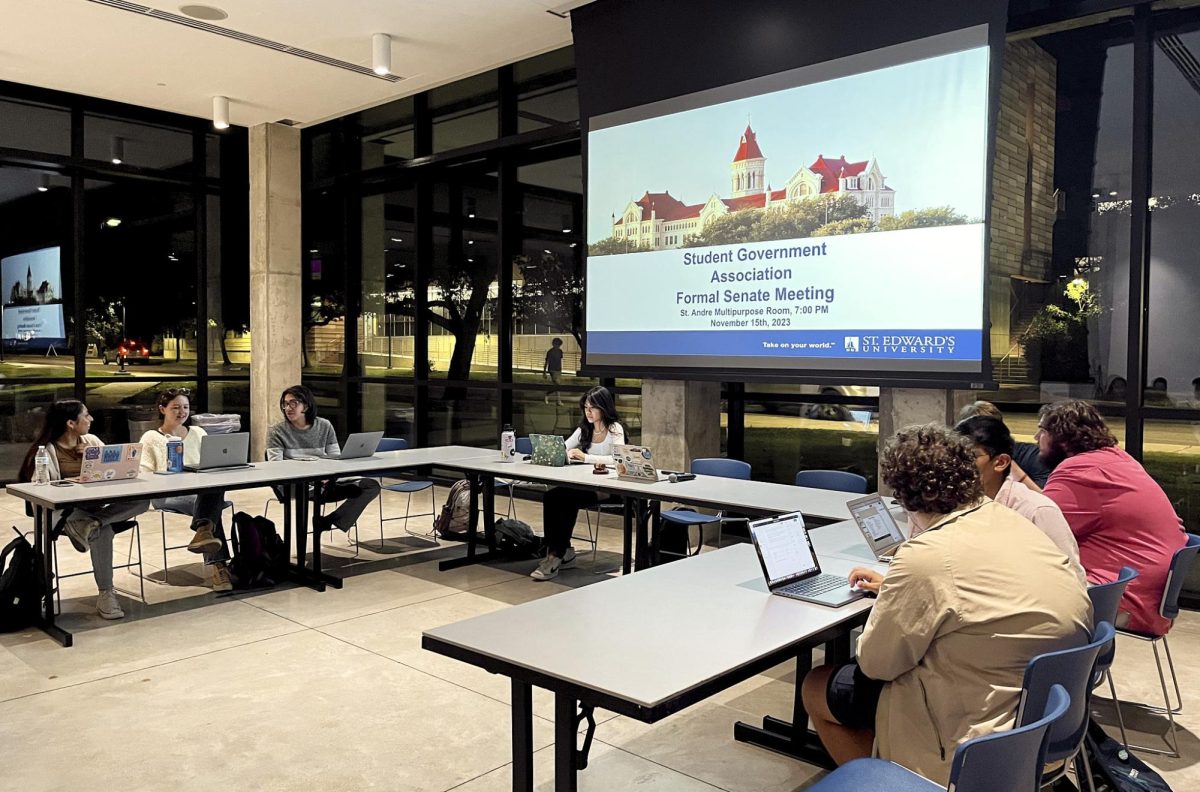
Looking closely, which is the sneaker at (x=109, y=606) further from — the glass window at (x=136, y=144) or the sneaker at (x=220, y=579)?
the glass window at (x=136, y=144)

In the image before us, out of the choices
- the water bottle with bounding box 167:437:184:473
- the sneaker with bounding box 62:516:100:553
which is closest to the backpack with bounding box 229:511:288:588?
the water bottle with bounding box 167:437:184:473

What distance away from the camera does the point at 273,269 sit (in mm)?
9969

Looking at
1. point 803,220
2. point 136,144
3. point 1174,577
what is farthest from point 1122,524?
point 136,144

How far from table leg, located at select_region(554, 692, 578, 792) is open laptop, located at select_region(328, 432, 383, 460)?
4.06m

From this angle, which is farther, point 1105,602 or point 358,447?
point 358,447

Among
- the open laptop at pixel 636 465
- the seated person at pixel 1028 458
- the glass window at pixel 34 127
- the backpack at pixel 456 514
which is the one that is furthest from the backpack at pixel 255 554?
the glass window at pixel 34 127

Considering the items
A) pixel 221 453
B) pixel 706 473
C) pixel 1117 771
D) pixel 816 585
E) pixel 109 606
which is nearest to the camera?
Answer: pixel 1117 771

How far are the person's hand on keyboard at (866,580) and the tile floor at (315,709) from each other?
0.76m

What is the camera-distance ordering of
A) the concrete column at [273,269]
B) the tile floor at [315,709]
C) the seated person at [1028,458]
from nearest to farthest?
the tile floor at [315,709] < the seated person at [1028,458] < the concrete column at [273,269]

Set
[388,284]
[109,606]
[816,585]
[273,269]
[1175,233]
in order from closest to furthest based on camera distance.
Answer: [816,585] → [109,606] → [1175,233] → [388,284] → [273,269]

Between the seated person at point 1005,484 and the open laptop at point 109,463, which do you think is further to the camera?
the open laptop at point 109,463

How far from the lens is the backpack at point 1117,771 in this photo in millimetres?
2570

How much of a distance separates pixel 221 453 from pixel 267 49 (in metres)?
3.91

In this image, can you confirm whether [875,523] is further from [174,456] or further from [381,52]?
[381,52]
